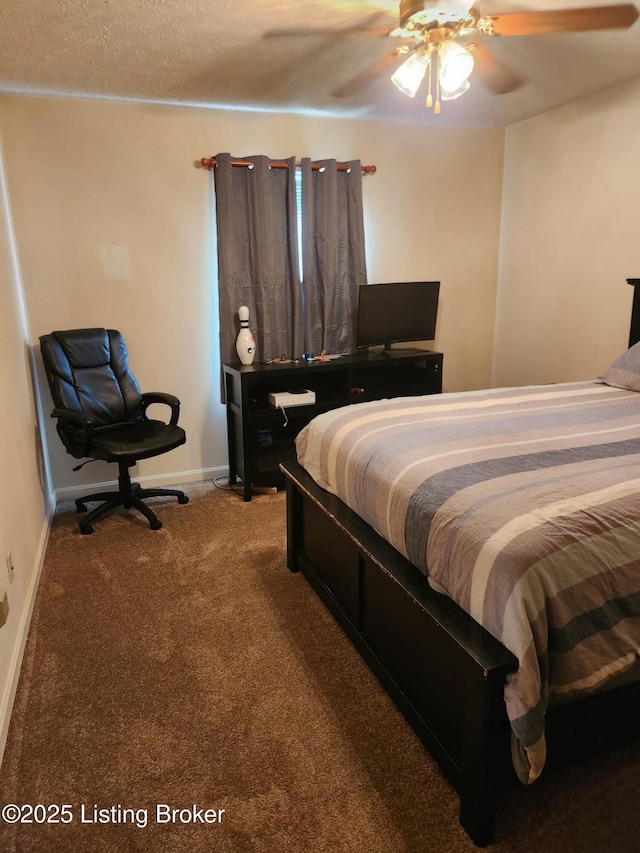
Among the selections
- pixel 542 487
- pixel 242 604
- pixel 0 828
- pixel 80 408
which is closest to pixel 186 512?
pixel 80 408

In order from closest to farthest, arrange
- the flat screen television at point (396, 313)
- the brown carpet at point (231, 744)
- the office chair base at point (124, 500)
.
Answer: the brown carpet at point (231, 744)
the office chair base at point (124, 500)
the flat screen television at point (396, 313)

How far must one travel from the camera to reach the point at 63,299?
A: 3459 mm

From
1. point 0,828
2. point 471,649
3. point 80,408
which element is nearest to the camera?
point 471,649

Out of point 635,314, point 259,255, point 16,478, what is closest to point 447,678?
point 16,478

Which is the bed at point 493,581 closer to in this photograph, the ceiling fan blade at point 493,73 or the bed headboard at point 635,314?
the bed headboard at point 635,314

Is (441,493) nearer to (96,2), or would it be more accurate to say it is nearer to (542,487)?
(542,487)

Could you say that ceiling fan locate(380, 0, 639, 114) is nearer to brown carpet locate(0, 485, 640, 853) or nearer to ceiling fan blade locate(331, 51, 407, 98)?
ceiling fan blade locate(331, 51, 407, 98)

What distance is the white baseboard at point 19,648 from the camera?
5.80ft

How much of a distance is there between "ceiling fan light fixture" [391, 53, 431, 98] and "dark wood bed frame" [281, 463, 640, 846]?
1671 millimetres

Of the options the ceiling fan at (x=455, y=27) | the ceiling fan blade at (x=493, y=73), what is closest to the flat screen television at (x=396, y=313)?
the ceiling fan blade at (x=493, y=73)

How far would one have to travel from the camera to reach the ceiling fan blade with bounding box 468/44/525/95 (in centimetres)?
267

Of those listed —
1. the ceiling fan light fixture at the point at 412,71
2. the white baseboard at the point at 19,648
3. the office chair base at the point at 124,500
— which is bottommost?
the white baseboard at the point at 19,648

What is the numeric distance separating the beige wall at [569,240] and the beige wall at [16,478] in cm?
340

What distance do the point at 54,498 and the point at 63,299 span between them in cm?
124
